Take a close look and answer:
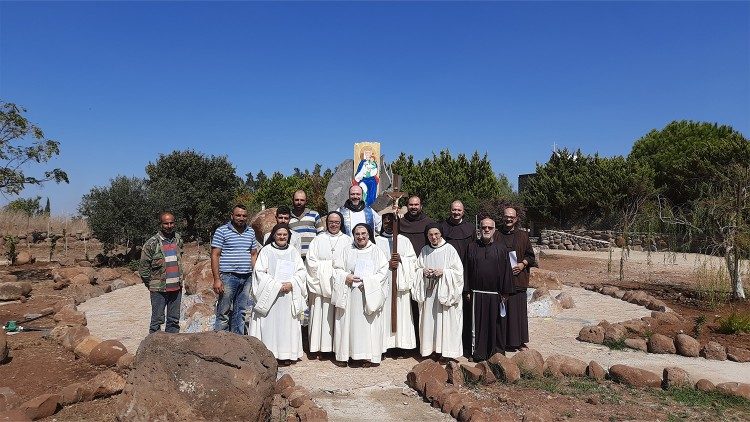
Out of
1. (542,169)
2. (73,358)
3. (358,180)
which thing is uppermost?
(542,169)

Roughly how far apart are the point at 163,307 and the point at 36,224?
24.6 meters

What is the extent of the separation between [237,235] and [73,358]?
8.74 ft

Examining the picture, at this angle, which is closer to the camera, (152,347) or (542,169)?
(152,347)

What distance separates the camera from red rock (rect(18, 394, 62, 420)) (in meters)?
4.68

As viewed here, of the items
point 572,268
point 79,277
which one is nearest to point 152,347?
point 79,277

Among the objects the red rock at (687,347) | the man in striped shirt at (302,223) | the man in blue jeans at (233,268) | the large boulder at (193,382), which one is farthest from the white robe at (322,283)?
the red rock at (687,347)

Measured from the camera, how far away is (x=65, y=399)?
5.01 metres

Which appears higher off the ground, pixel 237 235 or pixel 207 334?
pixel 237 235

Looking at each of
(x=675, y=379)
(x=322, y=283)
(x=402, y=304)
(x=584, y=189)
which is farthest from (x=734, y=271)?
(x=584, y=189)

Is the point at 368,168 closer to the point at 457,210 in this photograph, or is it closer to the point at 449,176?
the point at 457,210

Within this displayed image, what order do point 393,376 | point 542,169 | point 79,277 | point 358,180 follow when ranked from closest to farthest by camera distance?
point 393,376
point 358,180
point 79,277
point 542,169

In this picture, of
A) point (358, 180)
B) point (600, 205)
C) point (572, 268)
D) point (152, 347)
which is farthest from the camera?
point (600, 205)

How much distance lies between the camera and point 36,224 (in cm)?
2700

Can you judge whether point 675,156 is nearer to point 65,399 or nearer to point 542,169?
point 542,169
